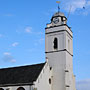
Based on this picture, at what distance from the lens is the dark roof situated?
147 feet

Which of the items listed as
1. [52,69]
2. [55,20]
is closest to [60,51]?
[52,69]

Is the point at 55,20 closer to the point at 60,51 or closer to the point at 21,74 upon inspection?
the point at 60,51

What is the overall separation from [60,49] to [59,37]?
3.11 m

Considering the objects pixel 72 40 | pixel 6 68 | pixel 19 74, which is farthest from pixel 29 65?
pixel 72 40

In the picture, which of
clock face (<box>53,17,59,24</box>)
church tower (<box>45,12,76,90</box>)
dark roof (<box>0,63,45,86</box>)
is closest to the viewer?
dark roof (<box>0,63,45,86</box>)

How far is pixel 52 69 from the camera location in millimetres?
49344

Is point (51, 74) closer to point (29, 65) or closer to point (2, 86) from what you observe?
point (29, 65)

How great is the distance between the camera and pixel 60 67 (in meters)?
48.6

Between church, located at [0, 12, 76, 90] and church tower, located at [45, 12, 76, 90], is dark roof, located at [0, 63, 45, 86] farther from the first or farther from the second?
church tower, located at [45, 12, 76, 90]

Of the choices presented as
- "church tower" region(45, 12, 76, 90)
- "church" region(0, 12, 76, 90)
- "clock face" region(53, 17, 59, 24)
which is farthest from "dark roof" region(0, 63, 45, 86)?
"clock face" region(53, 17, 59, 24)

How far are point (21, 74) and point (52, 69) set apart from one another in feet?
24.0

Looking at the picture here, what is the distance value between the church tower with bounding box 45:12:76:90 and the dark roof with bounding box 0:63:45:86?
12.6ft

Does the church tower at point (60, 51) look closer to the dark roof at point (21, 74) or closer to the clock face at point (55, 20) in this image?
the clock face at point (55, 20)

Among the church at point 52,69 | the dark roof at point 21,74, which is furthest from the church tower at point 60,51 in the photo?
the dark roof at point 21,74
